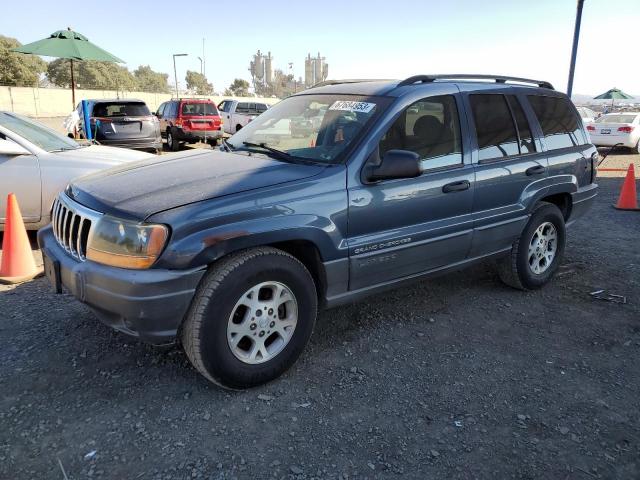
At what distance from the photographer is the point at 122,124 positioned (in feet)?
39.9

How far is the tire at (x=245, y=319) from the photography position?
272cm

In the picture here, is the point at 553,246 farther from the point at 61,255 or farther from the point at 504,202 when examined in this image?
the point at 61,255

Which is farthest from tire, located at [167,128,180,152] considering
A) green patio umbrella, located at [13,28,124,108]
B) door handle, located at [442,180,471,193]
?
door handle, located at [442,180,471,193]

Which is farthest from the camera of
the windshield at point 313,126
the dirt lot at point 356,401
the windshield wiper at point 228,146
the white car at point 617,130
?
the white car at point 617,130

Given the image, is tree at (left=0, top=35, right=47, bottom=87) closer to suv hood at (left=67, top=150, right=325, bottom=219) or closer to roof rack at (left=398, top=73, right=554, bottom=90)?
suv hood at (left=67, top=150, right=325, bottom=219)

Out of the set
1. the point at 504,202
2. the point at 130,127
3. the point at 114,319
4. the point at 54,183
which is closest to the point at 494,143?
the point at 504,202

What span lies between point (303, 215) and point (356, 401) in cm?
111

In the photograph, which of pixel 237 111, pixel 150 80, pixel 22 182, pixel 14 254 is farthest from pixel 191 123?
pixel 150 80

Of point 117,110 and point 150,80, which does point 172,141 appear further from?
point 150,80

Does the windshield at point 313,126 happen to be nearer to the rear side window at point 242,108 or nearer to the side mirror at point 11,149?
the side mirror at point 11,149

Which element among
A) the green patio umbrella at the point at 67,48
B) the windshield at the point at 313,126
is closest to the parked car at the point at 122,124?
the green patio umbrella at the point at 67,48

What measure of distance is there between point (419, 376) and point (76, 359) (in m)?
2.20

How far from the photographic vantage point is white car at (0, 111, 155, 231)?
5445 mm

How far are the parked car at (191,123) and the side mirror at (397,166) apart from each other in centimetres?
1386
